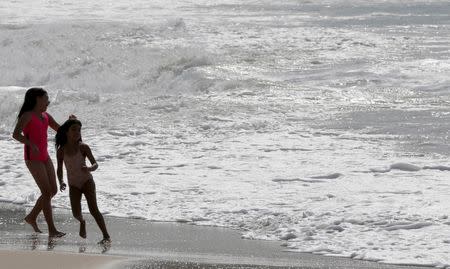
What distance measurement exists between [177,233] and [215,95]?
10.7m

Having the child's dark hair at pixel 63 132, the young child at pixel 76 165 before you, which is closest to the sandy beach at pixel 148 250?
the young child at pixel 76 165

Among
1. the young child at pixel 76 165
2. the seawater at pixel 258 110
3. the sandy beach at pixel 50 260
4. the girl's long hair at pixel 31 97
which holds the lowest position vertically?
the seawater at pixel 258 110

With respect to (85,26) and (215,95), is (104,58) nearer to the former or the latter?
(85,26)

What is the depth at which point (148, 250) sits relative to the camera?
30.4 feet

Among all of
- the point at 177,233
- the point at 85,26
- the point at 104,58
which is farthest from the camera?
the point at 85,26

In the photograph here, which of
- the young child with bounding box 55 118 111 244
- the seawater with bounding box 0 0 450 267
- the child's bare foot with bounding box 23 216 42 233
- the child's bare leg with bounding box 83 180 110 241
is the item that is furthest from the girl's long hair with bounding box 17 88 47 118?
the seawater with bounding box 0 0 450 267

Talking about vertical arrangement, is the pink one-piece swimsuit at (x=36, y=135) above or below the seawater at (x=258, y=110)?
above

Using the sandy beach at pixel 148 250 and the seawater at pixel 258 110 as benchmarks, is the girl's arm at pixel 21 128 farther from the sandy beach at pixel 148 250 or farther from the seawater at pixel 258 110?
the seawater at pixel 258 110

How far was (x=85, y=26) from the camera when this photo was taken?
2878cm

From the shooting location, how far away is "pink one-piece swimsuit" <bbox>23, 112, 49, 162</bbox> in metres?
9.65

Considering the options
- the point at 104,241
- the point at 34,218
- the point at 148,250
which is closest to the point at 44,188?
the point at 34,218

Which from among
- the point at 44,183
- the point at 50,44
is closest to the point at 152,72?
the point at 50,44

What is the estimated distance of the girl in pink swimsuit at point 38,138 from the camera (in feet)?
31.5

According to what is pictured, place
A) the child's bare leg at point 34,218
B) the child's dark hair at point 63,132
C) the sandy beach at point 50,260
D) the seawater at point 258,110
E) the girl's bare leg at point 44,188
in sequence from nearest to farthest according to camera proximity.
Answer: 1. the sandy beach at point 50,260
2. the child's dark hair at point 63,132
3. the girl's bare leg at point 44,188
4. the child's bare leg at point 34,218
5. the seawater at point 258,110
